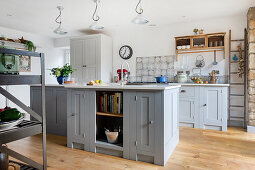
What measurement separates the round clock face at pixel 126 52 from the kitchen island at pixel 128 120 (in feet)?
9.79

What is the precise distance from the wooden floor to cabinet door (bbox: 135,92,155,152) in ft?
0.76

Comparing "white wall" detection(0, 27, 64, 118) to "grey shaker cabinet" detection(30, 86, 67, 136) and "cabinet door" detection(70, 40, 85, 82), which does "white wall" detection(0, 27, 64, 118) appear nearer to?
"cabinet door" detection(70, 40, 85, 82)

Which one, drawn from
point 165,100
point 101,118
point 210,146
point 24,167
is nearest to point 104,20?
point 101,118

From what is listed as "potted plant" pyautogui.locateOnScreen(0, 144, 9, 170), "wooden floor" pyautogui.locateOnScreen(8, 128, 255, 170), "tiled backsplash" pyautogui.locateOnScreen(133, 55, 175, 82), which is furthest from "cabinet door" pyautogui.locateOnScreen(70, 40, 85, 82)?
"potted plant" pyautogui.locateOnScreen(0, 144, 9, 170)

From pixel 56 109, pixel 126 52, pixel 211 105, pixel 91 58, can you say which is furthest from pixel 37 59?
pixel 211 105

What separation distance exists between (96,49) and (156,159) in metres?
3.95

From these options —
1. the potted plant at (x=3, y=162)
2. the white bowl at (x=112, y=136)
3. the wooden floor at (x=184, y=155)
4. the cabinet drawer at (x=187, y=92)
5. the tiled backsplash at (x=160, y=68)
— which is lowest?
the wooden floor at (x=184, y=155)

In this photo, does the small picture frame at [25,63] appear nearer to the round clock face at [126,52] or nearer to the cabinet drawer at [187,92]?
the round clock face at [126,52]

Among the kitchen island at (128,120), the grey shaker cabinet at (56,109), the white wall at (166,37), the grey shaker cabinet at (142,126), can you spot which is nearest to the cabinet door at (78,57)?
the white wall at (166,37)

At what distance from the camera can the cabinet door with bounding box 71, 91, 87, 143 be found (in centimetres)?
264

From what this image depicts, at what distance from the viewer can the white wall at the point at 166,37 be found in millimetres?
4359

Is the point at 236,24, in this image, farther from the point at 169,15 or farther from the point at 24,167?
the point at 24,167

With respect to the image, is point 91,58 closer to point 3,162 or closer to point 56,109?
point 56,109

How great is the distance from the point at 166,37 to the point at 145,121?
3420 millimetres
